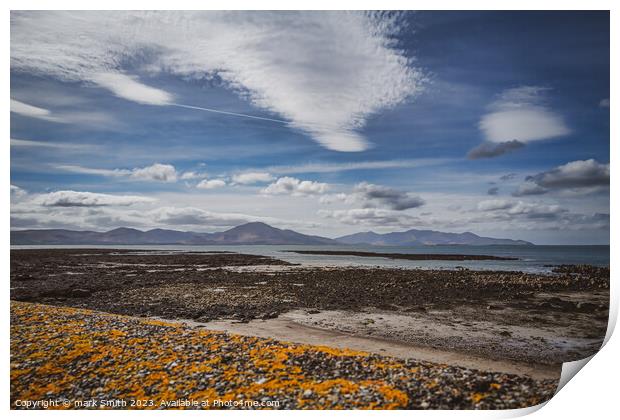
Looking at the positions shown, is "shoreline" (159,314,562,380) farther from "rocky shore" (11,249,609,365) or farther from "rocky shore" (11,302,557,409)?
"rocky shore" (11,302,557,409)

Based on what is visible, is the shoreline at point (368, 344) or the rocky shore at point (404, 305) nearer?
the shoreline at point (368, 344)

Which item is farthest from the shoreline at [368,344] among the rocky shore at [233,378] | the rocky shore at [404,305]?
the rocky shore at [233,378]

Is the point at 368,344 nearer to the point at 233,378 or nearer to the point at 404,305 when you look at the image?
the point at 233,378

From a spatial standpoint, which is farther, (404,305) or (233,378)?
(404,305)

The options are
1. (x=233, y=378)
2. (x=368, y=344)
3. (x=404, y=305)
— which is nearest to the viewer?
(x=233, y=378)

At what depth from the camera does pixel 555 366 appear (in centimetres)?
691

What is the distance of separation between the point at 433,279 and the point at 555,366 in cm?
1314

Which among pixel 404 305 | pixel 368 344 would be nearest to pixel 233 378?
pixel 368 344

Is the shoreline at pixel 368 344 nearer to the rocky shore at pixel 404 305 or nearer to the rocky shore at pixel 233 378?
the rocky shore at pixel 404 305

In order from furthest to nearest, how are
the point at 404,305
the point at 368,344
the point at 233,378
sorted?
the point at 404,305, the point at 368,344, the point at 233,378

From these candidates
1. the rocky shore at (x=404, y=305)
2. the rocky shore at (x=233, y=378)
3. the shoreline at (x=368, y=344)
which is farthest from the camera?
the rocky shore at (x=404, y=305)

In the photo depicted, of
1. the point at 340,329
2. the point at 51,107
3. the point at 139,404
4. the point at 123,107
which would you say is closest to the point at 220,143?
the point at 123,107

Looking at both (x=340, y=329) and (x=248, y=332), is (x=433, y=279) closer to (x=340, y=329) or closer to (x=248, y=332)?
(x=340, y=329)

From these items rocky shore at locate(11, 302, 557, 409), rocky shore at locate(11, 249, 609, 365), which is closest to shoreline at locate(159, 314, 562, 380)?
rocky shore at locate(11, 249, 609, 365)
